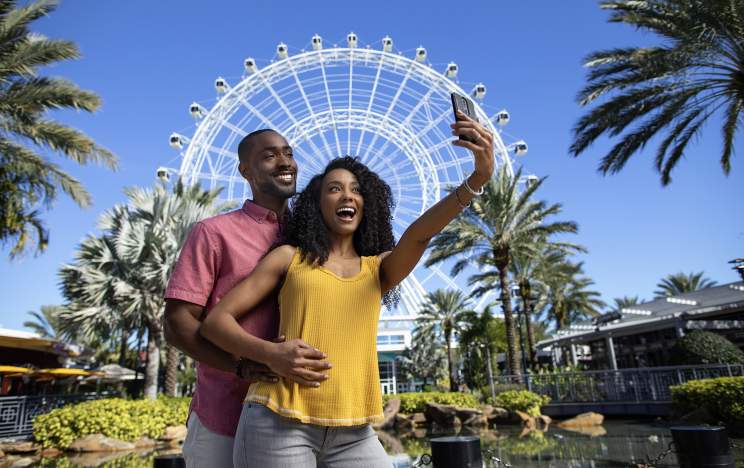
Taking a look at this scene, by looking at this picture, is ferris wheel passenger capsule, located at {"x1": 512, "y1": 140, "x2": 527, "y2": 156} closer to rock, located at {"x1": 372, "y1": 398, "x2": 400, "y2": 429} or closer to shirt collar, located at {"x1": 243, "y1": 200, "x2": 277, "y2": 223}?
rock, located at {"x1": 372, "y1": 398, "x2": 400, "y2": 429}

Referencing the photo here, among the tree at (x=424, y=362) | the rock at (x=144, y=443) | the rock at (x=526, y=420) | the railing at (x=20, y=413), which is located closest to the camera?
the rock at (x=144, y=443)

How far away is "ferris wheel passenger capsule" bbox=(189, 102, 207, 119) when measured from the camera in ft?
86.1

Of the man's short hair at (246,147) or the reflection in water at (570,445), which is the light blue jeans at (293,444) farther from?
the reflection in water at (570,445)

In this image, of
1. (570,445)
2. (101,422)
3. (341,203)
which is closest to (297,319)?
(341,203)

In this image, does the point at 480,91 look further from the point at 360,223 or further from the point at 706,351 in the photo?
the point at 360,223

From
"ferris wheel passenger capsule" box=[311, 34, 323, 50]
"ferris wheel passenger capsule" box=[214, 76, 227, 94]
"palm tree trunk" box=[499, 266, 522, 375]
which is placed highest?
"ferris wheel passenger capsule" box=[311, 34, 323, 50]

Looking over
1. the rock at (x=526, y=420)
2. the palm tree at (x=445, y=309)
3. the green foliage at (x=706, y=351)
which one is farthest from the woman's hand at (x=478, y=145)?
the palm tree at (x=445, y=309)

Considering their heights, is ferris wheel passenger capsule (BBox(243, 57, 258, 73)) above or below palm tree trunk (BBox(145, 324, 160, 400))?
above

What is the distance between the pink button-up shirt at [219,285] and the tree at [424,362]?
3800 centimetres

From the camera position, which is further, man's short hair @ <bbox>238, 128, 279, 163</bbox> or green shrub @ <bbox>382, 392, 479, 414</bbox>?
green shrub @ <bbox>382, 392, 479, 414</bbox>

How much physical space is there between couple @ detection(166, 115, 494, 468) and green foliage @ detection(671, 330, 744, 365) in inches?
636

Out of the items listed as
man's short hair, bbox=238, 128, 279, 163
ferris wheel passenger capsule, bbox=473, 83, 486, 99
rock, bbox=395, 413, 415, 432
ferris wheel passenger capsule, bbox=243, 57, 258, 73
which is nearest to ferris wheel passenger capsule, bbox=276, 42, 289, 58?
ferris wheel passenger capsule, bbox=243, 57, 258, 73

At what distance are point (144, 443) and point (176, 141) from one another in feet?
53.0

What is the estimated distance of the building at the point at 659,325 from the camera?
17.3 meters
